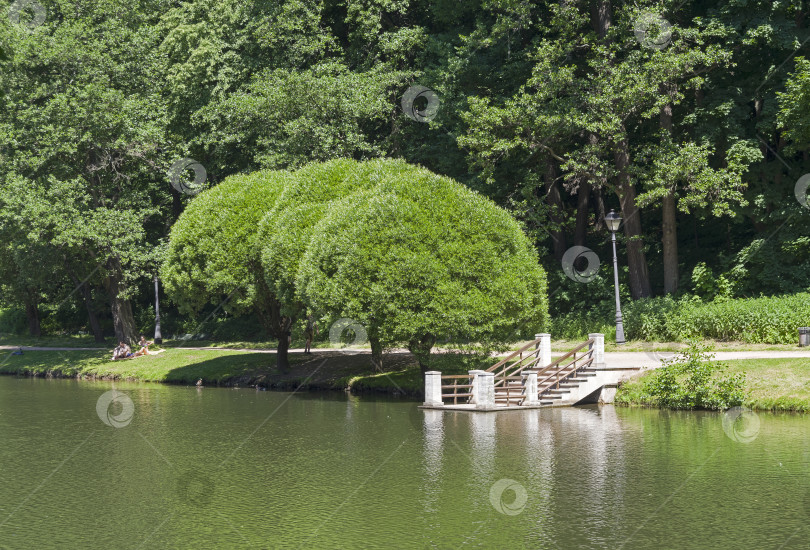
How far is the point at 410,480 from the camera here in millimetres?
20141

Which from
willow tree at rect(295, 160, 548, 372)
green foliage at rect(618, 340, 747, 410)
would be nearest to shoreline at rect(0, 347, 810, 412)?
green foliage at rect(618, 340, 747, 410)

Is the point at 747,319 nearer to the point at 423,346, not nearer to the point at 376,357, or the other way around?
the point at 423,346

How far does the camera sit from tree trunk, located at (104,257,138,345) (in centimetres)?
5641

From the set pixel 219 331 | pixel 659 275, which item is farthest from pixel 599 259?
pixel 219 331

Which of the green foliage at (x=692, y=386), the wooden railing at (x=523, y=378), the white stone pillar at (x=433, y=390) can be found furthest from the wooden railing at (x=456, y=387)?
the green foliage at (x=692, y=386)

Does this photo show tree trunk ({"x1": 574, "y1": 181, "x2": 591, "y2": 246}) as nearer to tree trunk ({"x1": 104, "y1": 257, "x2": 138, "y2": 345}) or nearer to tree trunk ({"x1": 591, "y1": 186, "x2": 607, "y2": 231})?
tree trunk ({"x1": 591, "y1": 186, "x2": 607, "y2": 231})

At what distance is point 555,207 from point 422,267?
15.1 m

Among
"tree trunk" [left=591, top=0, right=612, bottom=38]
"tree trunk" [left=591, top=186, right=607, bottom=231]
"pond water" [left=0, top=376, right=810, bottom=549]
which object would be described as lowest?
"pond water" [left=0, top=376, right=810, bottom=549]

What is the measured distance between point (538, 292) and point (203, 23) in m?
33.8

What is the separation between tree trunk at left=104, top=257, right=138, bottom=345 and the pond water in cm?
2495

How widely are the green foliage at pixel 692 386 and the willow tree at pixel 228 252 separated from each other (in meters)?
19.2

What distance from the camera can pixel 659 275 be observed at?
49500mm

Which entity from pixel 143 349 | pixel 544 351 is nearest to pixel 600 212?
pixel 544 351

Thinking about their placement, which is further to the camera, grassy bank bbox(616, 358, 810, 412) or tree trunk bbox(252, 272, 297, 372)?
tree trunk bbox(252, 272, 297, 372)
